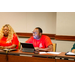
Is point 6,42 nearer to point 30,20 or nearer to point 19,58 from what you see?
point 19,58

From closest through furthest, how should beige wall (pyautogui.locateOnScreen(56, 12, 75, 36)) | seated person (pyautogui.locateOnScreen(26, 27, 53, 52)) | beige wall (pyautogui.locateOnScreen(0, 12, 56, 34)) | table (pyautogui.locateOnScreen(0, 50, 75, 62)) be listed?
table (pyautogui.locateOnScreen(0, 50, 75, 62)) → seated person (pyautogui.locateOnScreen(26, 27, 53, 52)) → beige wall (pyautogui.locateOnScreen(56, 12, 75, 36)) → beige wall (pyautogui.locateOnScreen(0, 12, 56, 34))

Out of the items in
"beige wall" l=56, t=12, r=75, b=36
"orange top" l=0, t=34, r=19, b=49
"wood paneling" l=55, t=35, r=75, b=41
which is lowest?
"orange top" l=0, t=34, r=19, b=49

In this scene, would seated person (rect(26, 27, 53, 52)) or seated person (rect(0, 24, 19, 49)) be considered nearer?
seated person (rect(26, 27, 53, 52))

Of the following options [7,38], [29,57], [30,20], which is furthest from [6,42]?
[30,20]

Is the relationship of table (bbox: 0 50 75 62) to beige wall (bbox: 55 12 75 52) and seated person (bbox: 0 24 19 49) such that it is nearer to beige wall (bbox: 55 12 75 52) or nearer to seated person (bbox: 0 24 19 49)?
seated person (bbox: 0 24 19 49)

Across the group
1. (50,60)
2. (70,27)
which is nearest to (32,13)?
(70,27)

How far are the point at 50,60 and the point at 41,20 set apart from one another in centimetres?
261

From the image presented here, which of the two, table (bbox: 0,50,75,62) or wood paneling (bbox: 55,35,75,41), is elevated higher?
Result: wood paneling (bbox: 55,35,75,41)

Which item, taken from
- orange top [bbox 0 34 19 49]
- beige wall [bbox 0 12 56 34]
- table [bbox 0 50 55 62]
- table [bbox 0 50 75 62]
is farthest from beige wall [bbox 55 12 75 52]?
table [bbox 0 50 55 62]

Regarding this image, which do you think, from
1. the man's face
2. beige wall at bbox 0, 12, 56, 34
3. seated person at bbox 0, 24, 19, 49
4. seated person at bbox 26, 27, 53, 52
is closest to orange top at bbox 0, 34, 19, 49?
seated person at bbox 0, 24, 19, 49

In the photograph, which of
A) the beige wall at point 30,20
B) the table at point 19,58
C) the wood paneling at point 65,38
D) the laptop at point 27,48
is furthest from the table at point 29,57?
the beige wall at point 30,20

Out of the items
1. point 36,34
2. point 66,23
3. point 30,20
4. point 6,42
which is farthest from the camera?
point 30,20

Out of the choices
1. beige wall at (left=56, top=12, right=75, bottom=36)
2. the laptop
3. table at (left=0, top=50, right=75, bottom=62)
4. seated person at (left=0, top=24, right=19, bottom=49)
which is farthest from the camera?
beige wall at (left=56, top=12, right=75, bottom=36)

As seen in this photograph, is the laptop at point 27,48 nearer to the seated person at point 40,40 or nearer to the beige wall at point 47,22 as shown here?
the seated person at point 40,40
